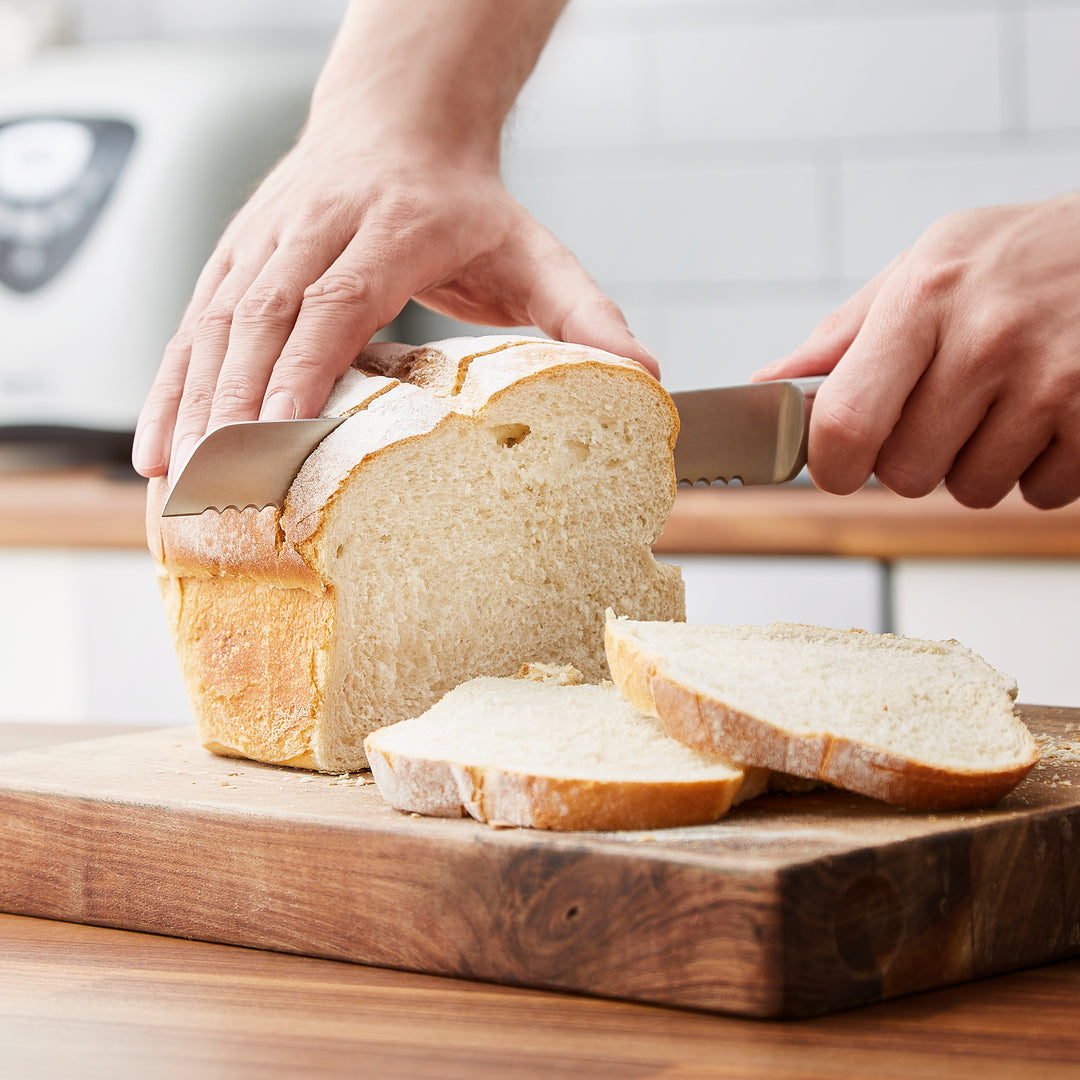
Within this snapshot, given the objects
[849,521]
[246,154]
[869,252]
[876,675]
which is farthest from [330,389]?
[869,252]

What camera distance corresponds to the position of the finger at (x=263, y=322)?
1.53 metres

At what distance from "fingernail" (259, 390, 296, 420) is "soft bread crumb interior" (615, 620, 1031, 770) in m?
0.42

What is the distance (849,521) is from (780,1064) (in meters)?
1.79

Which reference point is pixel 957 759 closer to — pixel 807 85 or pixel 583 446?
pixel 583 446

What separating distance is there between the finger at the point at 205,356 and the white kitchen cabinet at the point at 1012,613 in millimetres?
1455

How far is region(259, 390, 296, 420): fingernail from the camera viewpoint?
1478mm

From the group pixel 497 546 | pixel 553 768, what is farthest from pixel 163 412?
pixel 553 768

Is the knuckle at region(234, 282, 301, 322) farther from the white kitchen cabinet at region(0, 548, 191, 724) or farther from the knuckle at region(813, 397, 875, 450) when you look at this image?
the white kitchen cabinet at region(0, 548, 191, 724)

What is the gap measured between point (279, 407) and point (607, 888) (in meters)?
0.69

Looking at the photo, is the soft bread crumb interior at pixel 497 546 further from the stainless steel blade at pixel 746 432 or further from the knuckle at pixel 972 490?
the knuckle at pixel 972 490

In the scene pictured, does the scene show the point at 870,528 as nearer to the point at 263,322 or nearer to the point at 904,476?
the point at 904,476

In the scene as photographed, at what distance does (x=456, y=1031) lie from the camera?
98cm

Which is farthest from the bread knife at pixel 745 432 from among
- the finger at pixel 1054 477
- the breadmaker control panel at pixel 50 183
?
the breadmaker control panel at pixel 50 183

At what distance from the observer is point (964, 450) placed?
70.9 inches
